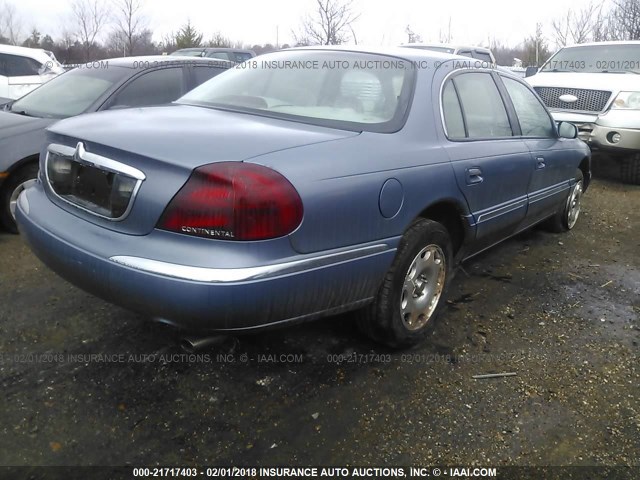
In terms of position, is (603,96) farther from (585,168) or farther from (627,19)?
(627,19)

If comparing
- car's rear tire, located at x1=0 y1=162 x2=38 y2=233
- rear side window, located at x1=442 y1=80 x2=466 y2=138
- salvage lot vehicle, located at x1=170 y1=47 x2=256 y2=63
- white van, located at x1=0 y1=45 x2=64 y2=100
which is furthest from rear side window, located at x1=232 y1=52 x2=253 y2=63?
rear side window, located at x1=442 y1=80 x2=466 y2=138

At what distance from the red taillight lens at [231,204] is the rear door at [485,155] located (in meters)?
1.24

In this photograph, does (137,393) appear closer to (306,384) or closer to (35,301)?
(306,384)

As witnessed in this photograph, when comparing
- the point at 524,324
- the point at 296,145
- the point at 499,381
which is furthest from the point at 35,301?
the point at 524,324

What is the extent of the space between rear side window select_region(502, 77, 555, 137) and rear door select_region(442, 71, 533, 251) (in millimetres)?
221

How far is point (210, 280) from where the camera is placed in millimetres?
1950

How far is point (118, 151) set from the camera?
2.18m

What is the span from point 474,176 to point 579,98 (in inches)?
216

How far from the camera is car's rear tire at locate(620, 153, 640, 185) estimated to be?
290 inches

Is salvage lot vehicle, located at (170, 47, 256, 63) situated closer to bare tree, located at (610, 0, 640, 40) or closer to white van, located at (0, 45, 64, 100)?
white van, located at (0, 45, 64, 100)

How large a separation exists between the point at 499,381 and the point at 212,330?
4.87 ft

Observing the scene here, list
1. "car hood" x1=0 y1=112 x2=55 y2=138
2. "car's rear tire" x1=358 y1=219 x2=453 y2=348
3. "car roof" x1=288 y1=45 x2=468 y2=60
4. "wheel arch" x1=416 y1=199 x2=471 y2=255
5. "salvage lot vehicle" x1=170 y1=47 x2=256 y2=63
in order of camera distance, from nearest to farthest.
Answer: "car's rear tire" x1=358 y1=219 x2=453 y2=348
"wheel arch" x1=416 y1=199 x2=471 y2=255
"car roof" x1=288 y1=45 x2=468 y2=60
"car hood" x1=0 y1=112 x2=55 y2=138
"salvage lot vehicle" x1=170 y1=47 x2=256 y2=63

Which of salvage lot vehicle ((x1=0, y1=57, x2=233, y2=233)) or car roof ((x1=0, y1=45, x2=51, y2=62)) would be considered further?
car roof ((x1=0, y1=45, x2=51, y2=62))

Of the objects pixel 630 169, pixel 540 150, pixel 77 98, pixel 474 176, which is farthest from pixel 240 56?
pixel 474 176
